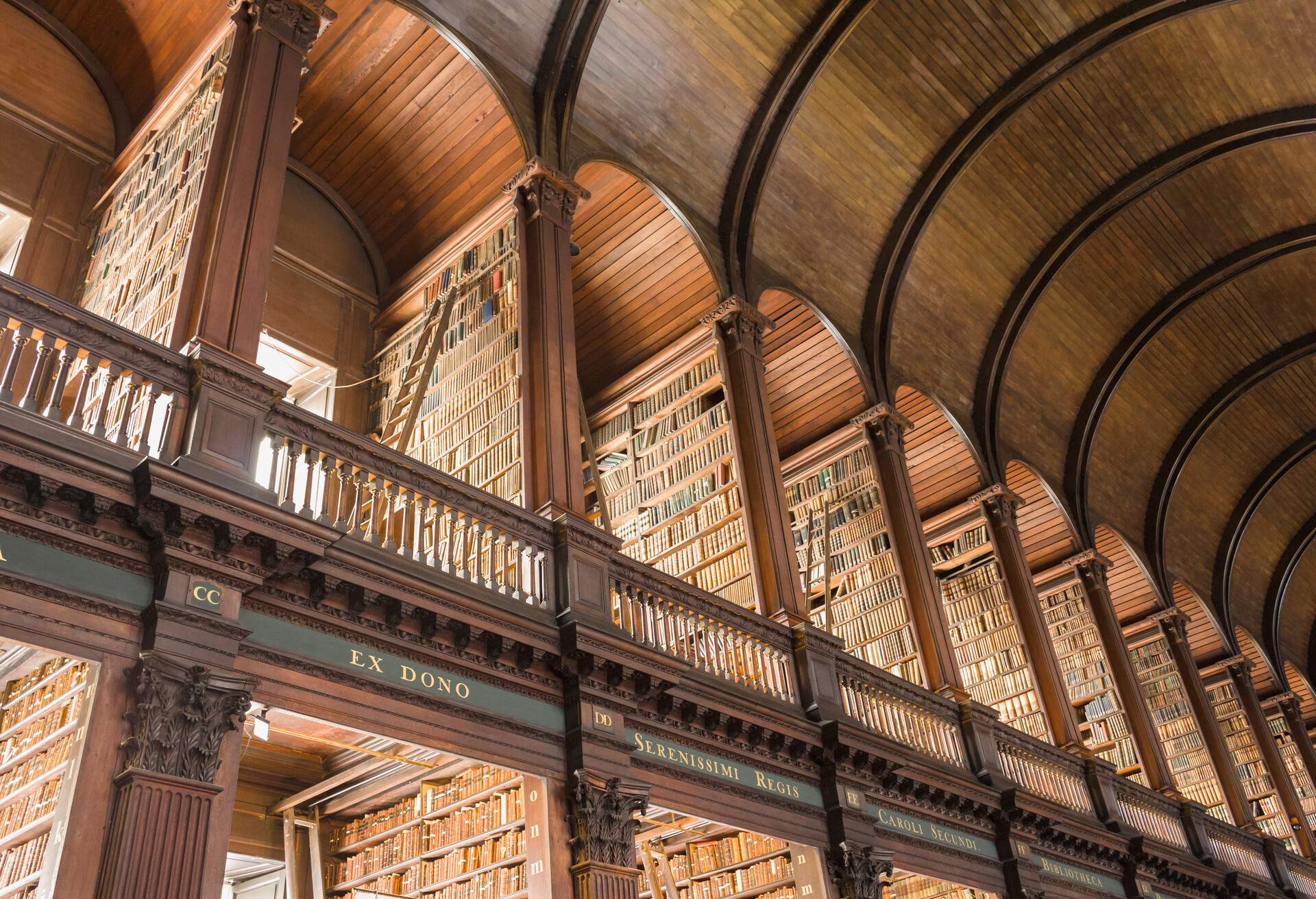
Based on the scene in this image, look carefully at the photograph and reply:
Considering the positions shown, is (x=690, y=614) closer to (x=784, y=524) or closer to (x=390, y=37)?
(x=784, y=524)

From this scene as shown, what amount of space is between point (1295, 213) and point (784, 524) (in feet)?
29.6

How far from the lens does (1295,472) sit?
62.3 feet

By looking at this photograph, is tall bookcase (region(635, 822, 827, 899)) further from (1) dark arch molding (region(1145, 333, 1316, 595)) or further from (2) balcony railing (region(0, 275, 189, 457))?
(1) dark arch molding (region(1145, 333, 1316, 595))

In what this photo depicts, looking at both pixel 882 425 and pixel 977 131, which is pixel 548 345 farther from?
pixel 977 131

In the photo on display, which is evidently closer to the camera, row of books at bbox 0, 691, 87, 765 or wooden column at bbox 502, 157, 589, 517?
row of books at bbox 0, 691, 87, 765

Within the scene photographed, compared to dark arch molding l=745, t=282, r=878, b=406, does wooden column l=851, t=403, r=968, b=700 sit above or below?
below

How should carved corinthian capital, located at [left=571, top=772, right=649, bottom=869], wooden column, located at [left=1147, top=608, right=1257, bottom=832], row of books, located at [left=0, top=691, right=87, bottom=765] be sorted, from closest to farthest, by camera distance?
1. row of books, located at [left=0, top=691, right=87, bottom=765]
2. carved corinthian capital, located at [left=571, top=772, right=649, bottom=869]
3. wooden column, located at [left=1147, top=608, right=1257, bottom=832]

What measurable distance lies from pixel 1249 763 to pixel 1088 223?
365 inches

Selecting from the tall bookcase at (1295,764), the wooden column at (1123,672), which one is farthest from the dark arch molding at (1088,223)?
the tall bookcase at (1295,764)

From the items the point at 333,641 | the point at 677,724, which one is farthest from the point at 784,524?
the point at 333,641

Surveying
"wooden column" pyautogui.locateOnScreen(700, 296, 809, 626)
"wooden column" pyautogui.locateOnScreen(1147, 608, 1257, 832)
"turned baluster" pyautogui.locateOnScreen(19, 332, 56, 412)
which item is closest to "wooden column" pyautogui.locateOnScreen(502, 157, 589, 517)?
"wooden column" pyautogui.locateOnScreen(700, 296, 809, 626)

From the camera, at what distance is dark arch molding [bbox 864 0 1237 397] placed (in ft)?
36.5

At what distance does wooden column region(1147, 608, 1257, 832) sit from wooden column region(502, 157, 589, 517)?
11.4 m

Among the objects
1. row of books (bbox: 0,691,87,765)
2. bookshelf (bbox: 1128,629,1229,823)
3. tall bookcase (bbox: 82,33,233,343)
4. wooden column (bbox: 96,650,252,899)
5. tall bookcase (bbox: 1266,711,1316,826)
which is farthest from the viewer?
tall bookcase (bbox: 1266,711,1316,826)
